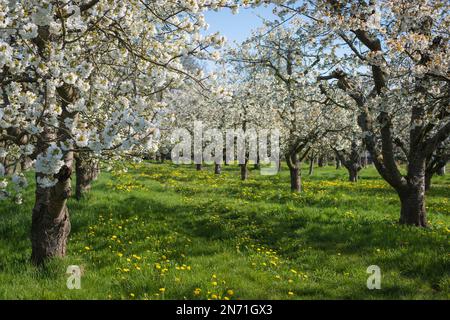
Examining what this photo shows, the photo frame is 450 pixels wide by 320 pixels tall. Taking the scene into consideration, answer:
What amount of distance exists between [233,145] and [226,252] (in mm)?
26853

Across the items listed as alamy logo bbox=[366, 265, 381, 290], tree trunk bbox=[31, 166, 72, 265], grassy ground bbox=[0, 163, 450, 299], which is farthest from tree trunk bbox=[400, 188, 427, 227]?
tree trunk bbox=[31, 166, 72, 265]

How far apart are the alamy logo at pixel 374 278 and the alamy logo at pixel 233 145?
47.4 feet

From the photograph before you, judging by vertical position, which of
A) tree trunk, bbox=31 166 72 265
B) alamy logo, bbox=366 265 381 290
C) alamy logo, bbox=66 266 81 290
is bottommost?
alamy logo, bbox=366 265 381 290

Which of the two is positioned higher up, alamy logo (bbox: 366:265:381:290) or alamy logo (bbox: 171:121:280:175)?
alamy logo (bbox: 171:121:280:175)

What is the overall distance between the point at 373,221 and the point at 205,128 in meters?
27.5

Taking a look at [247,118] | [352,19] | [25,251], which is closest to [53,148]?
[25,251]

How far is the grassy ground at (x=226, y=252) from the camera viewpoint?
22.4ft

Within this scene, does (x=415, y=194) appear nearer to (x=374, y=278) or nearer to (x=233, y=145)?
(x=374, y=278)

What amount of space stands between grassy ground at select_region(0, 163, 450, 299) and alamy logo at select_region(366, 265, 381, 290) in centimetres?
10

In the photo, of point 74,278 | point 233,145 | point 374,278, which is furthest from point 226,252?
point 233,145

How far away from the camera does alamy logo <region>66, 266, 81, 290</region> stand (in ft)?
22.2

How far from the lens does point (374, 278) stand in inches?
297

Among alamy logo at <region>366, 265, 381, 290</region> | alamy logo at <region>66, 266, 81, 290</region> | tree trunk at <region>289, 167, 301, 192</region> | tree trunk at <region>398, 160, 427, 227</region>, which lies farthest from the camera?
tree trunk at <region>289, 167, 301, 192</region>

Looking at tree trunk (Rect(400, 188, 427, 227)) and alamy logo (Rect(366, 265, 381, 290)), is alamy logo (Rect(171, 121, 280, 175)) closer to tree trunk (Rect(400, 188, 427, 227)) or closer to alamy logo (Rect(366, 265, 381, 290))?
tree trunk (Rect(400, 188, 427, 227))
